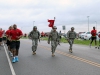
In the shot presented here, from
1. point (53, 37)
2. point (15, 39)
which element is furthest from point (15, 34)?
point (53, 37)

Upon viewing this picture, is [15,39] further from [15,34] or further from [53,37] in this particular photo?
[53,37]

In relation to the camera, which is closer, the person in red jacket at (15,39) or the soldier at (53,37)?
the person in red jacket at (15,39)

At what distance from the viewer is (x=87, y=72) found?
8.39 meters

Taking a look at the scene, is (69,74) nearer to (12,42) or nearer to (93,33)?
(12,42)

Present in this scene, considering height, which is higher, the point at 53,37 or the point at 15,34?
the point at 15,34

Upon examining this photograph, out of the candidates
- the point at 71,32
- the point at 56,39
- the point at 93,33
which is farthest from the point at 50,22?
the point at 56,39

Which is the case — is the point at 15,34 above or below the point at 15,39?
above

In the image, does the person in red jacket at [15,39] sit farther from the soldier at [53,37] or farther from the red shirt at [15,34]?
the soldier at [53,37]

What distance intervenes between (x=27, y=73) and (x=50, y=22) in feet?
80.3

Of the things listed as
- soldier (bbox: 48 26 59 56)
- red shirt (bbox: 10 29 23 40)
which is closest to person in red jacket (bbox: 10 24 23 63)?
red shirt (bbox: 10 29 23 40)

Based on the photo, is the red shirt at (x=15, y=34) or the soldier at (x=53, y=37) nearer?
the red shirt at (x=15, y=34)

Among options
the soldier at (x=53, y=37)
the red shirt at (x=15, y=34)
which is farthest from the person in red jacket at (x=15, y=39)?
the soldier at (x=53, y=37)

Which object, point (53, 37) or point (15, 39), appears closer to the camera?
point (15, 39)

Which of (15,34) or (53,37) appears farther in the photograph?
(53,37)
